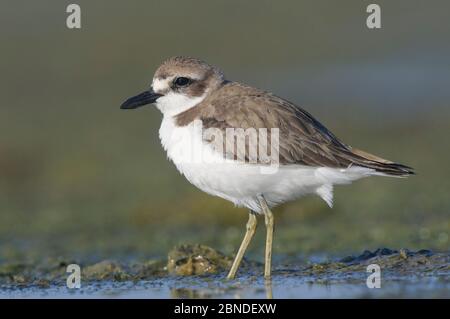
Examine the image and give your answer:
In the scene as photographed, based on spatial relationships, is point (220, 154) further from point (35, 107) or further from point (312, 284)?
point (35, 107)

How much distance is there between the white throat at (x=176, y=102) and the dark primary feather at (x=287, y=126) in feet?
0.66

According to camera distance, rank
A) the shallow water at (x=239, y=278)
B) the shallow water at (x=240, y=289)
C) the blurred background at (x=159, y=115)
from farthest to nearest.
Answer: the blurred background at (x=159, y=115) → the shallow water at (x=239, y=278) → the shallow water at (x=240, y=289)

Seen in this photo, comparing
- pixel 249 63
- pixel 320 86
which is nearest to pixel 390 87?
pixel 320 86

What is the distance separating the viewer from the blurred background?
39.0 ft

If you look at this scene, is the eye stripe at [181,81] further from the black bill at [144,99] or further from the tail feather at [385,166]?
the tail feather at [385,166]

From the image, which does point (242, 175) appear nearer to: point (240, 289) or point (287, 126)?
point (287, 126)

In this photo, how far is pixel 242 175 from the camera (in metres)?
8.23

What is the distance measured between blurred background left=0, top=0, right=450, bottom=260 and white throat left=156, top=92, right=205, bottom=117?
2249mm

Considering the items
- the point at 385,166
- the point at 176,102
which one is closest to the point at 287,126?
the point at 385,166

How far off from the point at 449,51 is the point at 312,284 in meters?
13.3

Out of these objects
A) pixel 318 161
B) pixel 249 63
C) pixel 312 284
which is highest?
pixel 249 63

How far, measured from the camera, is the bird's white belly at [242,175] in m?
8.23

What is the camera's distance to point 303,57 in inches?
822

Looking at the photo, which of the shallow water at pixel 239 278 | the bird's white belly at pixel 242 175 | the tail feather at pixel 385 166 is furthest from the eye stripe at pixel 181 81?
the tail feather at pixel 385 166
